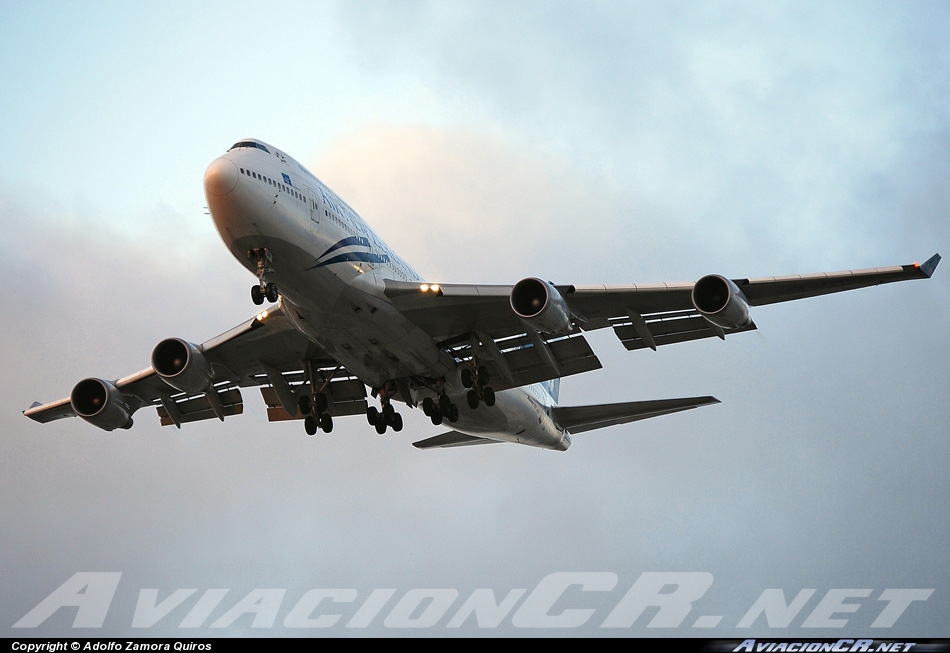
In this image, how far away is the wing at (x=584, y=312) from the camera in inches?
898

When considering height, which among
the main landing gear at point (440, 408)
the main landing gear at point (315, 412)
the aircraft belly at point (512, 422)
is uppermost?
the aircraft belly at point (512, 422)

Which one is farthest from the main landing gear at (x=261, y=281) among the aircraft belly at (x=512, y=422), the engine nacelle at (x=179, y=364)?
the aircraft belly at (x=512, y=422)

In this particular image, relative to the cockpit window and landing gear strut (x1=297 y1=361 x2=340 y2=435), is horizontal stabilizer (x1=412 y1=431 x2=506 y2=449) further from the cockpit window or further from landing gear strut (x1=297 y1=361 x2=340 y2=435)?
the cockpit window

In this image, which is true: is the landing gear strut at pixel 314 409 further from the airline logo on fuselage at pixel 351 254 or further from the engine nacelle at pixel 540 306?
the engine nacelle at pixel 540 306

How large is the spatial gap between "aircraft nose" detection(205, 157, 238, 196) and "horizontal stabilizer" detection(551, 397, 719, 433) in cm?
1407

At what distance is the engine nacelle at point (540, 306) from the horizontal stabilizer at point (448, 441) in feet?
36.2

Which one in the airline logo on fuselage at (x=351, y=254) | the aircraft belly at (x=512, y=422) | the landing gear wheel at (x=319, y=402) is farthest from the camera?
the aircraft belly at (x=512, y=422)

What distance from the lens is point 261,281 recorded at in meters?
22.2

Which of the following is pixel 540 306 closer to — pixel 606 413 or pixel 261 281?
pixel 261 281

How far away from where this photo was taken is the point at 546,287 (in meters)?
23.0

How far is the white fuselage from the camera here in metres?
21.5

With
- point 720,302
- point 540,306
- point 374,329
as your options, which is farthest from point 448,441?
point 720,302
